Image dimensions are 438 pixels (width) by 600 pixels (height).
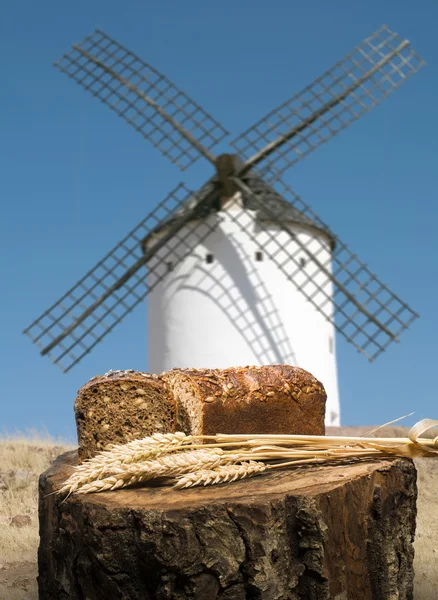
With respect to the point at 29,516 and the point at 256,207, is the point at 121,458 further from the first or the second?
the point at 256,207

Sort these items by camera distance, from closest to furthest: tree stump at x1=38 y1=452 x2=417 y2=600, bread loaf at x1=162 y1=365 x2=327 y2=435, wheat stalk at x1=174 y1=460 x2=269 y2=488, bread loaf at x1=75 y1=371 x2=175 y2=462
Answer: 1. tree stump at x1=38 y1=452 x2=417 y2=600
2. wheat stalk at x1=174 y1=460 x2=269 y2=488
3. bread loaf at x1=75 y1=371 x2=175 y2=462
4. bread loaf at x1=162 y1=365 x2=327 y2=435

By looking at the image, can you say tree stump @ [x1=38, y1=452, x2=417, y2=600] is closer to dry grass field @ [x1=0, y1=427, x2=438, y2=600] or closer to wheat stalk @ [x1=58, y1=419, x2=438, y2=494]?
wheat stalk @ [x1=58, y1=419, x2=438, y2=494]

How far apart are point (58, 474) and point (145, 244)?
9.07m

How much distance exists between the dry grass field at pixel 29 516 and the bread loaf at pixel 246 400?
1613mm

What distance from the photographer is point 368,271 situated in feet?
38.9

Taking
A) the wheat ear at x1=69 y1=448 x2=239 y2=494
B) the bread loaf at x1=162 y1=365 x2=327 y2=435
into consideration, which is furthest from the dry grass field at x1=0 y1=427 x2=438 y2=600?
the wheat ear at x1=69 y1=448 x2=239 y2=494

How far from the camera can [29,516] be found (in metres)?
7.32

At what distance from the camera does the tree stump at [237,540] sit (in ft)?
9.66

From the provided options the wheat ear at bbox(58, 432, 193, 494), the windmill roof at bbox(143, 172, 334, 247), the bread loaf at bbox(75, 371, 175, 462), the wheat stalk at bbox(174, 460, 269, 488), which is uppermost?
the windmill roof at bbox(143, 172, 334, 247)

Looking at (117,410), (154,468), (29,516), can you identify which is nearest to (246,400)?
(117,410)

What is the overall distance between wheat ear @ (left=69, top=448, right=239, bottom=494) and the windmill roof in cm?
874

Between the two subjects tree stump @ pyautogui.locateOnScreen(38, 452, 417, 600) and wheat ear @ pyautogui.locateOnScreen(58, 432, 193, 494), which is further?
wheat ear @ pyautogui.locateOnScreen(58, 432, 193, 494)

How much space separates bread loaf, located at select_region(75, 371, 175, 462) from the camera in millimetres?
4082

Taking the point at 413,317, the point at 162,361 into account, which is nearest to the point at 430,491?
the point at 413,317
